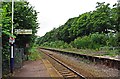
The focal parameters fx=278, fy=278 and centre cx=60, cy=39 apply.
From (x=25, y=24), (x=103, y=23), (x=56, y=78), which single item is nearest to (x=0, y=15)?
(x=56, y=78)

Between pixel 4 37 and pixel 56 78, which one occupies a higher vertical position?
pixel 4 37

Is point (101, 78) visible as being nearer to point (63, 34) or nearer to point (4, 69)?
point (4, 69)

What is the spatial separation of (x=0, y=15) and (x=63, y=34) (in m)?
86.3

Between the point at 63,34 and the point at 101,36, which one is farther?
the point at 63,34

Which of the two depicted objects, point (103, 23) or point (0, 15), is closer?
point (0, 15)

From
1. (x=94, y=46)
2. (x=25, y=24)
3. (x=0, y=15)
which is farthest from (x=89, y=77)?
(x=94, y=46)

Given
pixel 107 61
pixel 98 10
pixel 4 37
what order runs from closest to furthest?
pixel 4 37 < pixel 107 61 < pixel 98 10

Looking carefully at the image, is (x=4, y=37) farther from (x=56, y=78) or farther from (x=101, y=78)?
(x=101, y=78)

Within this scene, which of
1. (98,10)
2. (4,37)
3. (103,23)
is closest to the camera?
(4,37)

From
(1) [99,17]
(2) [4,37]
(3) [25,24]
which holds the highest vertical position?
(1) [99,17]

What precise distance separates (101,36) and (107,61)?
23971mm

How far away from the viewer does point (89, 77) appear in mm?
14781

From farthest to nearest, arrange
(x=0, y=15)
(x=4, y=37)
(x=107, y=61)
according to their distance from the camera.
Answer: (x=107, y=61) < (x=4, y=37) < (x=0, y=15)

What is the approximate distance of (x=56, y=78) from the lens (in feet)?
48.0
